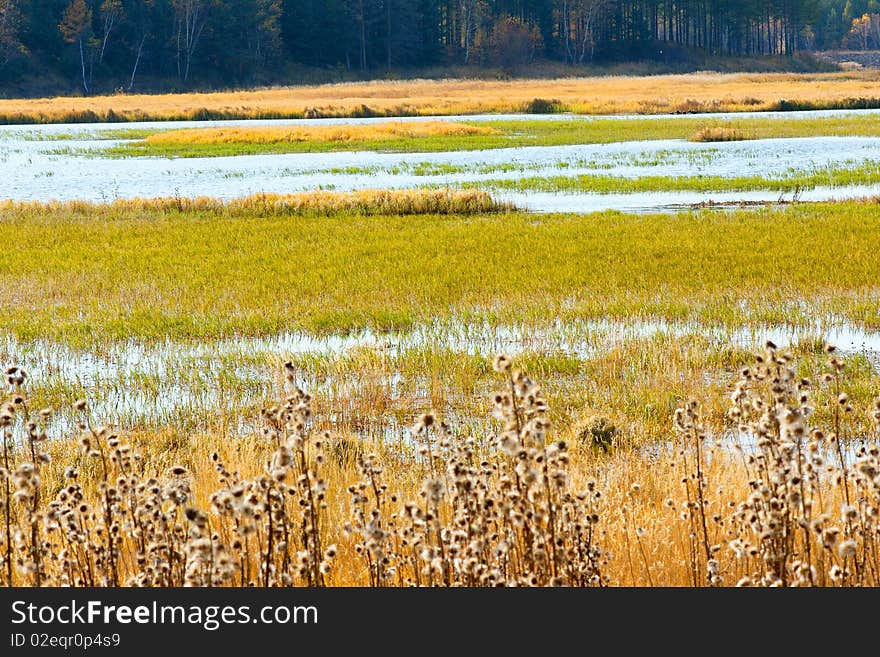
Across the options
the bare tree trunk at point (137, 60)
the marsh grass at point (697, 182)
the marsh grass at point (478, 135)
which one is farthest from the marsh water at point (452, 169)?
the bare tree trunk at point (137, 60)

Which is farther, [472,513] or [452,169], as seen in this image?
[452,169]

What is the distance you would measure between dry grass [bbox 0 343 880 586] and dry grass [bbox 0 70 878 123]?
7294cm

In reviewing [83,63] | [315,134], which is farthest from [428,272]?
[83,63]

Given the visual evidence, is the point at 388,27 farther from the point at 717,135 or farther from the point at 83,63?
the point at 717,135

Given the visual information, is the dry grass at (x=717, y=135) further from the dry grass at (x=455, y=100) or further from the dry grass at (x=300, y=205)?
the dry grass at (x=300, y=205)

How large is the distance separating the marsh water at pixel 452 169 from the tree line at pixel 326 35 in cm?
6053

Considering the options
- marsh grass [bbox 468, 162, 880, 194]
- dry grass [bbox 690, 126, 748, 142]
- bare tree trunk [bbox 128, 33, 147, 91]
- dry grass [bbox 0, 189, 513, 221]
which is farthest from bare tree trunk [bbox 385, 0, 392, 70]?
dry grass [bbox 0, 189, 513, 221]

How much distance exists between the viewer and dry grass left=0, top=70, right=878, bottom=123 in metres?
81.4

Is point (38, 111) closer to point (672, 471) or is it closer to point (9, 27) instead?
point (9, 27)

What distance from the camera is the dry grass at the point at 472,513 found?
4.32 meters

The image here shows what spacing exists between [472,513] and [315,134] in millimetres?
58418

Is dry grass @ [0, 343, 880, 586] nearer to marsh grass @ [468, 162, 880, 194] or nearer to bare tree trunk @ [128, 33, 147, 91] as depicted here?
marsh grass @ [468, 162, 880, 194]

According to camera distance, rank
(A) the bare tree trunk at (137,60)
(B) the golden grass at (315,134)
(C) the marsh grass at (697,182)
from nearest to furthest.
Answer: (C) the marsh grass at (697,182)
(B) the golden grass at (315,134)
(A) the bare tree trunk at (137,60)

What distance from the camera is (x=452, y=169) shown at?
42.3 metres
